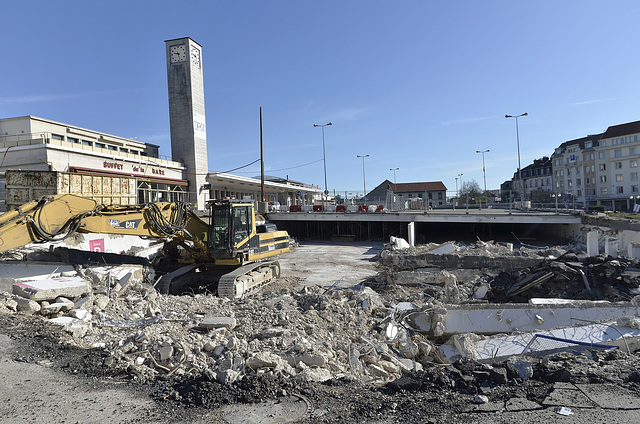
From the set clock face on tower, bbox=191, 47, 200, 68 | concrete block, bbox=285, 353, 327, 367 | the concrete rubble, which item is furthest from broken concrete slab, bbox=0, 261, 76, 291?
clock face on tower, bbox=191, 47, 200, 68

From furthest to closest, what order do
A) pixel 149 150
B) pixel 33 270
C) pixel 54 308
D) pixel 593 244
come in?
pixel 149 150, pixel 593 244, pixel 33 270, pixel 54 308

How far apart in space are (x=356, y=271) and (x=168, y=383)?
13.9m

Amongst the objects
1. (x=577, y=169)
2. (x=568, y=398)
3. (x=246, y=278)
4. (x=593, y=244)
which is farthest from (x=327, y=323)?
(x=577, y=169)

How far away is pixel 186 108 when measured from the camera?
36.8 m

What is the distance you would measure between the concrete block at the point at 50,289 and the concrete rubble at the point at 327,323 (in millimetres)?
21

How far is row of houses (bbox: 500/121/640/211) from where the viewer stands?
64625 mm

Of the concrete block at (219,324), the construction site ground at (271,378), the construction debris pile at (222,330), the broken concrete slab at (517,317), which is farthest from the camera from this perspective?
the broken concrete slab at (517,317)

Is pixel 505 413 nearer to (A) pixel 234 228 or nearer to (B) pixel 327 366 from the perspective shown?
(B) pixel 327 366

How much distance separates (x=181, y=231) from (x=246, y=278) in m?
2.45

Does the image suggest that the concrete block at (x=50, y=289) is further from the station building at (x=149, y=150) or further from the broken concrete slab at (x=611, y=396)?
the broken concrete slab at (x=611, y=396)

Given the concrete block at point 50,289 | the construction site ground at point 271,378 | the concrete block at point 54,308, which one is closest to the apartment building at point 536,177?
the construction site ground at point 271,378

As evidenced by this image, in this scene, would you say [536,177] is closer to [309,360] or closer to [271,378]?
[309,360]

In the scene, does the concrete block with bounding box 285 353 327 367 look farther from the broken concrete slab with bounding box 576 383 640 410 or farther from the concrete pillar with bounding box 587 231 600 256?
the concrete pillar with bounding box 587 231 600 256

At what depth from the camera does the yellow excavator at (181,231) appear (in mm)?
7738
